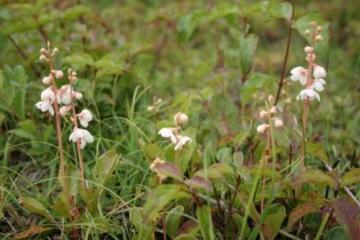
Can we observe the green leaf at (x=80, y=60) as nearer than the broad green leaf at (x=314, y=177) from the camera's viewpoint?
No

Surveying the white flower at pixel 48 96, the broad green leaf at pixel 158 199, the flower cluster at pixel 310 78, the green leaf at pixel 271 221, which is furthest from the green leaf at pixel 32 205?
the flower cluster at pixel 310 78

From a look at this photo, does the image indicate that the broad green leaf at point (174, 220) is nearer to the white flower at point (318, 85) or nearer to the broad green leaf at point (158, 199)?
the broad green leaf at point (158, 199)

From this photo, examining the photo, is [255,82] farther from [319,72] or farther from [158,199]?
[158,199]

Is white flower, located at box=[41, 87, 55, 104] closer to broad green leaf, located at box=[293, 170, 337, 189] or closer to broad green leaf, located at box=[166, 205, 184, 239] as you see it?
broad green leaf, located at box=[166, 205, 184, 239]

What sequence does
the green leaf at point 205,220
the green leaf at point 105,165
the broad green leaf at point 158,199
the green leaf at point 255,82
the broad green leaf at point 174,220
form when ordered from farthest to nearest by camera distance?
the green leaf at point 255,82 → the green leaf at point 105,165 → the broad green leaf at point 174,220 → the green leaf at point 205,220 → the broad green leaf at point 158,199

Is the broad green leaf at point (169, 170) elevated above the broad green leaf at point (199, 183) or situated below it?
above

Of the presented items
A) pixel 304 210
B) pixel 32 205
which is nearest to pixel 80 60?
pixel 32 205
